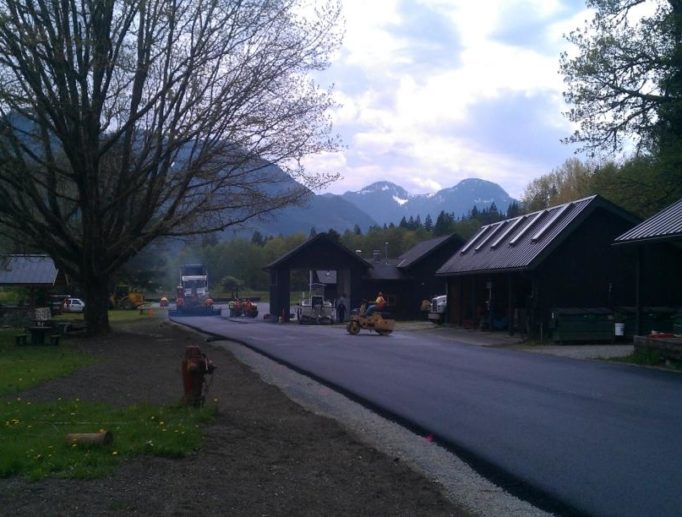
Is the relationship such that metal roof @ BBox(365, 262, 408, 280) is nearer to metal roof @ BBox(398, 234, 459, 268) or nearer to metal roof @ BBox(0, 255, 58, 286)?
metal roof @ BBox(398, 234, 459, 268)

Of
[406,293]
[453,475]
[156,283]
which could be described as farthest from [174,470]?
[156,283]

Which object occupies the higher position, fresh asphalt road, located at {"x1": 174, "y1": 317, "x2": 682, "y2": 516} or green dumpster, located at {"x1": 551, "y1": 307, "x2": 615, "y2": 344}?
green dumpster, located at {"x1": 551, "y1": 307, "x2": 615, "y2": 344}

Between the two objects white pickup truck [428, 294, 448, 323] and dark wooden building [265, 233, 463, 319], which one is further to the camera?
dark wooden building [265, 233, 463, 319]

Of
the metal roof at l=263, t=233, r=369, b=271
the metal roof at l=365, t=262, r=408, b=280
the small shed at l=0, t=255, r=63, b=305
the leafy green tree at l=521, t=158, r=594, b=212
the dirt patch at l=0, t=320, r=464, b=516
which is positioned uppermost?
the leafy green tree at l=521, t=158, r=594, b=212

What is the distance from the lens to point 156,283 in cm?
7975

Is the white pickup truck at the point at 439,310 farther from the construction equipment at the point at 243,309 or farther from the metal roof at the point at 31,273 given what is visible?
the metal roof at the point at 31,273

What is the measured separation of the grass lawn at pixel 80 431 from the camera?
780cm

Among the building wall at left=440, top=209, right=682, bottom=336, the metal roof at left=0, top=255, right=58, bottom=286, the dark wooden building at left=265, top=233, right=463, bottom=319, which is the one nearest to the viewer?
the building wall at left=440, top=209, right=682, bottom=336

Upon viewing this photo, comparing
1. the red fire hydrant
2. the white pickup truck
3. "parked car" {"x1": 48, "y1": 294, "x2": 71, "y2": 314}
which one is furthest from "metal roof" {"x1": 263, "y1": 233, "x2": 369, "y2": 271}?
the red fire hydrant

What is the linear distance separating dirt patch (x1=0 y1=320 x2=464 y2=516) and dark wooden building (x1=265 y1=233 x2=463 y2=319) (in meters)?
45.4

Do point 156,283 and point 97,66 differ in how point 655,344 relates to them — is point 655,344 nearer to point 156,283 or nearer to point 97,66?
point 97,66

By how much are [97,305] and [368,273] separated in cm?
3209

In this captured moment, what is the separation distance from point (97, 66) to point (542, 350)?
17917mm

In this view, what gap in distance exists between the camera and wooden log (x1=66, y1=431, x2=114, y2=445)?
8500mm
